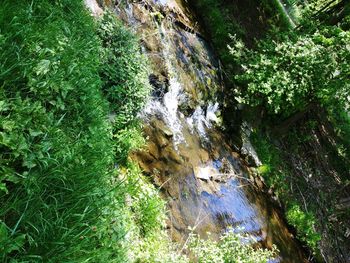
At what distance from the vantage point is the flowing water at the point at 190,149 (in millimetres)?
5883

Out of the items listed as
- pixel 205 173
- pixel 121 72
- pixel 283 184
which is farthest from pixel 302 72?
pixel 121 72

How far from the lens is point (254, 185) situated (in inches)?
316

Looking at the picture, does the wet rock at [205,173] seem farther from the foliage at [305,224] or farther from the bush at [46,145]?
the bush at [46,145]

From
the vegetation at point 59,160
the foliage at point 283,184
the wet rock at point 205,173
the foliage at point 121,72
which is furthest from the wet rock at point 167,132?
the foliage at point 283,184

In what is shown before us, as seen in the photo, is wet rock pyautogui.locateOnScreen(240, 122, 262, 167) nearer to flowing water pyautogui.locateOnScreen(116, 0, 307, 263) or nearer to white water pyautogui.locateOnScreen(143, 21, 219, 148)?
flowing water pyautogui.locateOnScreen(116, 0, 307, 263)

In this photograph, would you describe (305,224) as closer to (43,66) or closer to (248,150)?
(248,150)

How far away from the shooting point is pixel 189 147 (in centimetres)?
689

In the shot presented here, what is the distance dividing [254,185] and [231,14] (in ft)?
17.7

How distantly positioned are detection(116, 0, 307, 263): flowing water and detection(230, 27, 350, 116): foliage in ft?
3.41

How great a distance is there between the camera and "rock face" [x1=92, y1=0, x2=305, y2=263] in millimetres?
5879

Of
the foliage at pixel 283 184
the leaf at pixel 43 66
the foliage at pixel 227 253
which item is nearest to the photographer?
the leaf at pixel 43 66

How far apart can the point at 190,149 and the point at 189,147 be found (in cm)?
4

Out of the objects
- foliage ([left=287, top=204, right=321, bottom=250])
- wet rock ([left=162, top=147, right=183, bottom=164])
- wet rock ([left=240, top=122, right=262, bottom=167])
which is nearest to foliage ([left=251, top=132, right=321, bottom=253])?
foliage ([left=287, top=204, right=321, bottom=250])

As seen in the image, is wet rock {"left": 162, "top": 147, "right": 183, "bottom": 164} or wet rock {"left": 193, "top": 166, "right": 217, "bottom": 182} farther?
wet rock {"left": 193, "top": 166, "right": 217, "bottom": 182}
